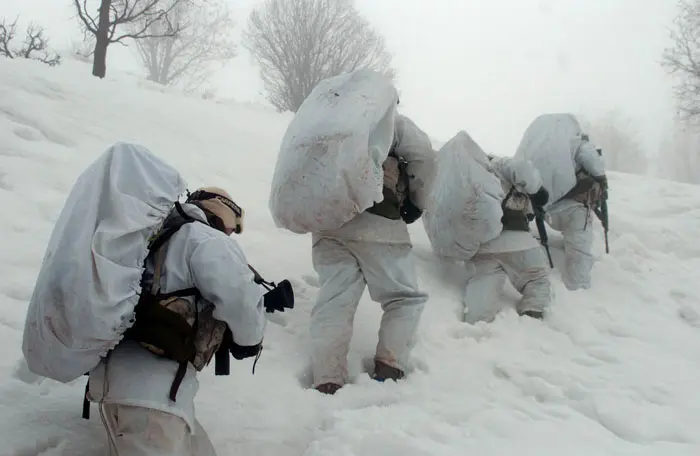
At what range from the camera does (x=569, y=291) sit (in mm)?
4844

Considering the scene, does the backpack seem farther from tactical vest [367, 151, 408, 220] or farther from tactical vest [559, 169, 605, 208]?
tactical vest [559, 169, 605, 208]

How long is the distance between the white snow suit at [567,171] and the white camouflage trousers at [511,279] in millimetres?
1042

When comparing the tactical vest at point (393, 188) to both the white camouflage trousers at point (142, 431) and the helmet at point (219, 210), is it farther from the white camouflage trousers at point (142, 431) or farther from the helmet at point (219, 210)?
the white camouflage trousers at point (142, 431)

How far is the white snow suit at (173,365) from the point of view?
5.46ft

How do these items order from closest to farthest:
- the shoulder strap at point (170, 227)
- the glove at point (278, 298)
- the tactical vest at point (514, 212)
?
the shoulder strap at point (170, 227) < the glove at point (278, 298) < the tactical vest at point (514, 212)

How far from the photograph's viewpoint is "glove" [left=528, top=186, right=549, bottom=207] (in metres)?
5.03

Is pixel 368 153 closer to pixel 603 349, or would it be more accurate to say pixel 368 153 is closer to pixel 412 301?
pixel 412 301

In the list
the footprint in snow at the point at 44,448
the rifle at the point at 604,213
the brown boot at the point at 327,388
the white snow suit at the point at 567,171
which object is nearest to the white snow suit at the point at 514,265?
the white snow suit at the point at 567,171

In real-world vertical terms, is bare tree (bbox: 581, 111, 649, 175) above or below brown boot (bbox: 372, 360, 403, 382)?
above

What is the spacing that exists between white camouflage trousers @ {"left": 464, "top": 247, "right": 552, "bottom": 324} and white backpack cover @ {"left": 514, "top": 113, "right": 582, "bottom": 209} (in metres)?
1.30

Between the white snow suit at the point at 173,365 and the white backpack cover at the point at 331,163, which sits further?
the white backpack cover at the point at 331,163

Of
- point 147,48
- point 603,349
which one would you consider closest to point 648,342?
point 603,349

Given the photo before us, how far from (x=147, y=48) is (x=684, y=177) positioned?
3238 cm

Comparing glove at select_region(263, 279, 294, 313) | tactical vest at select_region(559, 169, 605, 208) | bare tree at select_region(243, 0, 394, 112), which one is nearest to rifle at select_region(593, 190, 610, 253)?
tactical vest at select_region(559, 169, 605, 208)
